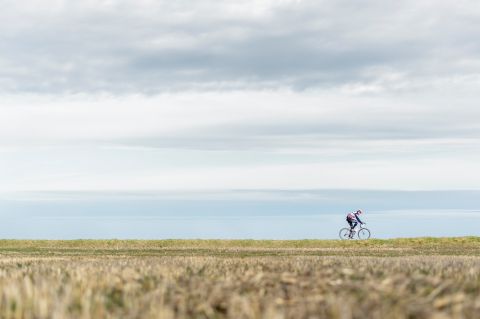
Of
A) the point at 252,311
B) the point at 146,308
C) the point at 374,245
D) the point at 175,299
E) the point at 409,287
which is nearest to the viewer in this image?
the point at 252,311

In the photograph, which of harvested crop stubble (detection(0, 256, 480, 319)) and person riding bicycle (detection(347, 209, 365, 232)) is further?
person riding bicycle (detection(347, 209, 365, 232))

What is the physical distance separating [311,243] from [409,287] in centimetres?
5243

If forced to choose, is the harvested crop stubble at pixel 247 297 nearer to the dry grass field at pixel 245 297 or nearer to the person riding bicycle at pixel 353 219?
the dry grass field at pixel 245 297

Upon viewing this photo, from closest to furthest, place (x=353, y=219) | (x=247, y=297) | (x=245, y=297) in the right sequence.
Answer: (x=245, y=297), (x=247, y=297), (x=353, y=219)

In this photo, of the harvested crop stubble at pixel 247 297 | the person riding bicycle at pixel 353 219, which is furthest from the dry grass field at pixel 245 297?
the person riding bicycle at pixel 353 219

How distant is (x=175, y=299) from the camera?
9.19 metres

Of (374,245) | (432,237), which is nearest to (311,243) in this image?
(374,245)

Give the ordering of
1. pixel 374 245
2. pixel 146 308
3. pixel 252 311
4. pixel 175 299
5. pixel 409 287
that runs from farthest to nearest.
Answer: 1. pixel 374 245
2. pixel 409 287
3. pixel 175 299
4. pixel 146 308
5. pixel 252 311

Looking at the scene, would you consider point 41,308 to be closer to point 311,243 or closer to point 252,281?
point 252,281

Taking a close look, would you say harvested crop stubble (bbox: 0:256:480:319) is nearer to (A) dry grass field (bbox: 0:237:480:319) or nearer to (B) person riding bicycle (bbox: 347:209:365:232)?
(A) dry grass field (bbox: 0:237:480:319)

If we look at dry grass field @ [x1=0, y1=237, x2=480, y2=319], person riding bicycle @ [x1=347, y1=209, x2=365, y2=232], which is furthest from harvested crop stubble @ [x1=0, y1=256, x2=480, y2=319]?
person riding bicycle @ [x1=347, y1=209, x2=365, y2=232]

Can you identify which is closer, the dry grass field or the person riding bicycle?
the dry grass field

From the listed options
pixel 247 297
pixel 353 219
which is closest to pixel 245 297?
pixel 247 297

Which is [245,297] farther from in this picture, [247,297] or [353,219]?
[353,219]
